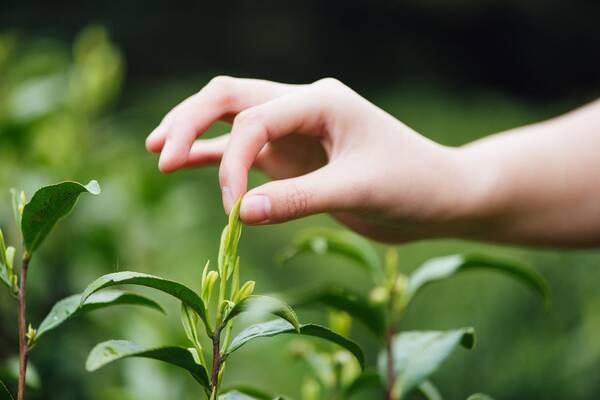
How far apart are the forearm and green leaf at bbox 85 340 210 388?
0.55 m

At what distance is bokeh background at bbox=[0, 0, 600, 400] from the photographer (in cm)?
152

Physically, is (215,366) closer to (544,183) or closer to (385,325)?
(385,325)

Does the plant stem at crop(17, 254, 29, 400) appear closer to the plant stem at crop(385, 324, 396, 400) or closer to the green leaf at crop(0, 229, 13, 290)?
the green leaf at crop(0, 229, 13, 290)

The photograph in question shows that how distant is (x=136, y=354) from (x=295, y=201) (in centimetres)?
21

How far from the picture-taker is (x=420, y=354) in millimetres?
845

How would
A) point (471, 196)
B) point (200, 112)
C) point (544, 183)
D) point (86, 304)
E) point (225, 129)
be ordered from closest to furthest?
point (86, 304), point (200, 112), point (471, 196), point (544, 183), point (225, 129)

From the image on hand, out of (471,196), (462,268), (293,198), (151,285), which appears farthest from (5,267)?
(471,196)

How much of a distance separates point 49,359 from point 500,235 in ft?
2.38

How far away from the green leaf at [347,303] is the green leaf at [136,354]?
187 mm

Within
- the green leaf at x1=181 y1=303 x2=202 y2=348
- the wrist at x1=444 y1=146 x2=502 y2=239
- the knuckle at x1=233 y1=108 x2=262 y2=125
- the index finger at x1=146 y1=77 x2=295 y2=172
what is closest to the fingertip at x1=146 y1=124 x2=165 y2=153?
the index finger at x1=146 y1=77 x2=295 y2=172

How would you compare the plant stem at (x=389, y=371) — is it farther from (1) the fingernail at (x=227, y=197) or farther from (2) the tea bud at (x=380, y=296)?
(1) the fingernail at (x=227, y=197)

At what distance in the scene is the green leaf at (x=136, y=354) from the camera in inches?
23.5

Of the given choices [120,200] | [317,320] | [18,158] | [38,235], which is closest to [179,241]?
[120,200]

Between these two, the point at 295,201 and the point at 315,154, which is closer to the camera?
the point at 295,201
